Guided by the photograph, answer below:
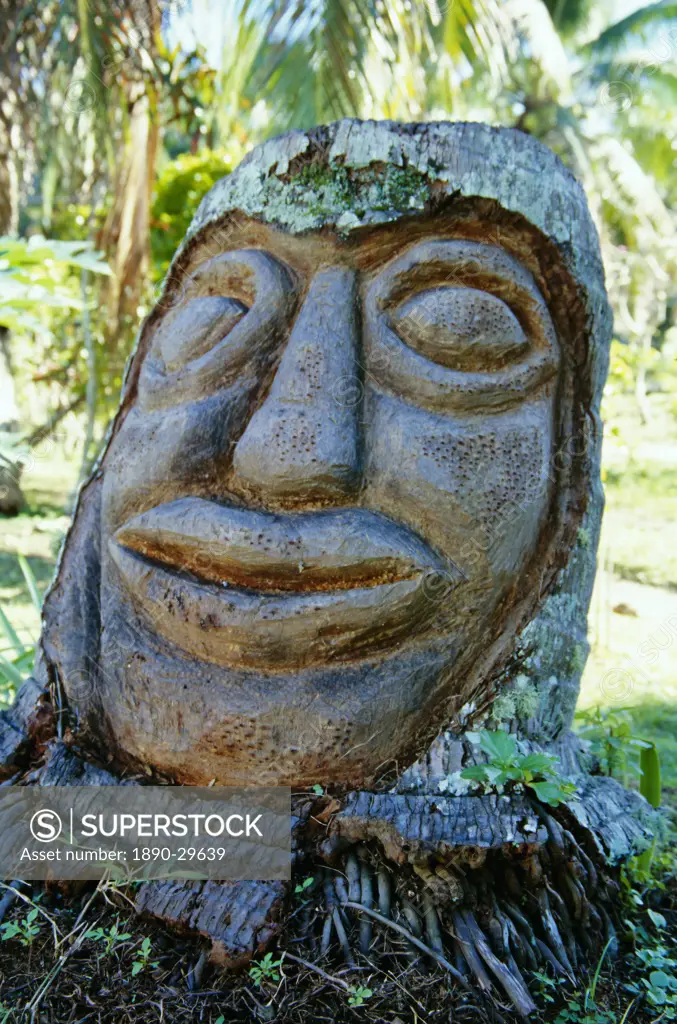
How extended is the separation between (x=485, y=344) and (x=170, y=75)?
4273mm

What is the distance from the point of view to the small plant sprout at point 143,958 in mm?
1771

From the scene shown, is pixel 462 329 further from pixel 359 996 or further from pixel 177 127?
pixel 177 127

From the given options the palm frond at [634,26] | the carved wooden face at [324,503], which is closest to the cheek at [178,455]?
the carved wooden face at [324,503]

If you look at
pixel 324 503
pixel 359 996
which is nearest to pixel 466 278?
pixel 324 503

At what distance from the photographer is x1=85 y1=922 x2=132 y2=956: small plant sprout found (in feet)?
5.99

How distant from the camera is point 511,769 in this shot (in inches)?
73.4

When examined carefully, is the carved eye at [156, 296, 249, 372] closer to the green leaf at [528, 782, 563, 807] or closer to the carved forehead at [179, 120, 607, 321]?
the carved forehead at [179, 120, 607, 321]

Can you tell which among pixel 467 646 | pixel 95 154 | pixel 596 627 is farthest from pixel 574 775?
pixel 95 154

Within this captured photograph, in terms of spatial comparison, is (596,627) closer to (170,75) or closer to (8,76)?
(170,75)

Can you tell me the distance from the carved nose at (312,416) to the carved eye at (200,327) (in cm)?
20

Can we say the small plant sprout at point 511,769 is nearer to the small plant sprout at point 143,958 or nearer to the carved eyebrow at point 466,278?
the small plant sprout at point 143,958

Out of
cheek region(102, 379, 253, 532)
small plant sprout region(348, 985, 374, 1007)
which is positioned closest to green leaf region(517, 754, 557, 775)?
small plant sprout region(348, 985, 374, 1007)

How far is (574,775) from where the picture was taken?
223 centimetres

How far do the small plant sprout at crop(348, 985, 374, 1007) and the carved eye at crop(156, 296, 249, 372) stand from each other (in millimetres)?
1551
